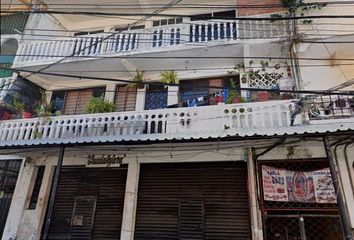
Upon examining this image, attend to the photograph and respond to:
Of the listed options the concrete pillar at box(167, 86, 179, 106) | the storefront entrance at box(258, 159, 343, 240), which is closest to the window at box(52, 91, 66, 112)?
the concrete pillar at box(167, 86, 179, 106)

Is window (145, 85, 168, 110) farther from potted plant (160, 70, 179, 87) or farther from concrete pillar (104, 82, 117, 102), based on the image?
concrete pillar (104, 82, 117, 102)

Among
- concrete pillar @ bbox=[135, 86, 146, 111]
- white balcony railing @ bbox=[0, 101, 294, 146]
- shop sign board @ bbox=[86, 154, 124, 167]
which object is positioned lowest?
shop sign board @ bbox=[86, 154, 124, 167]

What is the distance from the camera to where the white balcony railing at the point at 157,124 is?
6.48m

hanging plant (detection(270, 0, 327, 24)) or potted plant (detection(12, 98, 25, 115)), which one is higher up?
hanging plant (detection(270, 0, 327, 24))

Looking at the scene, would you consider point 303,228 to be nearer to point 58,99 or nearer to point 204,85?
point 204,85

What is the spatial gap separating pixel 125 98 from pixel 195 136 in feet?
14.3

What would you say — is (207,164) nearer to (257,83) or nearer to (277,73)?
(257,83)

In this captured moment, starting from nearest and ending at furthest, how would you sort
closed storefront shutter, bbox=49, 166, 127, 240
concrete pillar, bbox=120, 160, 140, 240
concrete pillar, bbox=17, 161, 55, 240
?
concrete pillar, bbox=120, 160, 140, 240 → closed storefront shutter, bbox=49, 166, 127, 240 → concrete pillar, bbox=17, 161, 55, 240

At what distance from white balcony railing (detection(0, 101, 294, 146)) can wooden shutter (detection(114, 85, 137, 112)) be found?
6.12 ft

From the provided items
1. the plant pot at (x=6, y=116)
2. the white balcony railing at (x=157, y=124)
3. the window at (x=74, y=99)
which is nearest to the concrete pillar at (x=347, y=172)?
the white balcony railing at (x=157, y=124)

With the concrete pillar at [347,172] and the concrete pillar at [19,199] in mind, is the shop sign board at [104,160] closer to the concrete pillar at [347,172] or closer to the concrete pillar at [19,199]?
the concrete pillar at [19,199]

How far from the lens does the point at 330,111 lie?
6754mm

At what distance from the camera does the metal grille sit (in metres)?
6.65

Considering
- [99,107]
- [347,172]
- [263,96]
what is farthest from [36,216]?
[347,172]
